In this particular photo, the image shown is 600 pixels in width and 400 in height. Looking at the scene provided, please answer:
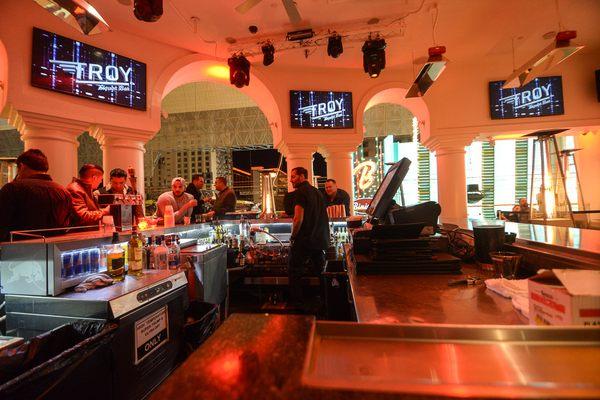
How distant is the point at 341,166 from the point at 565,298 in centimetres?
519

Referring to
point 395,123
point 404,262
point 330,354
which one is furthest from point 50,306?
point 395,123

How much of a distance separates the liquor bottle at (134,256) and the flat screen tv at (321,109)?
12.6 ft

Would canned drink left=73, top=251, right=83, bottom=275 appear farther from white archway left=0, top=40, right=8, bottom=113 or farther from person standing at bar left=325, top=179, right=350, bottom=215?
person standing at bar left=325, top=179, right=350, bottom=215

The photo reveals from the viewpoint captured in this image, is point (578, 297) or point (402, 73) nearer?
point (578, 297)

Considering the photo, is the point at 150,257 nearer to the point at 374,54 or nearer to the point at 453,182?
the point at 374,54

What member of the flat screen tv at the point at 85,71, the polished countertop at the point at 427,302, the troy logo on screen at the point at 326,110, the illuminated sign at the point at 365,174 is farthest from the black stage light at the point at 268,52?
the illuminated sign at the point at 365,174

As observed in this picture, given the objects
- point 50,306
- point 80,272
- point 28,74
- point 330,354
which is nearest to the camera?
point 330,354

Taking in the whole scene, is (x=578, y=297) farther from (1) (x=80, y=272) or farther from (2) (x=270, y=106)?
(2) (x=270, y=106)

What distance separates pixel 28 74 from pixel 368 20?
4.26 meters

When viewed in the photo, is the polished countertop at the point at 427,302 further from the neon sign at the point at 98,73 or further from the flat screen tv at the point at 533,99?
the flat screen tv at the point at 533,99

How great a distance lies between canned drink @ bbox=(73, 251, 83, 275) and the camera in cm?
186

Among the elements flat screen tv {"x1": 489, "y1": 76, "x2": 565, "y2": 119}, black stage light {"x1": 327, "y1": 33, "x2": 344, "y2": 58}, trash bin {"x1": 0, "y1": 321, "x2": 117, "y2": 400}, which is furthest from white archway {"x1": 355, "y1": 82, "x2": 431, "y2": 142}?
trash bin {"x1": 0, "y1": 321, "x2": 117, "y2": 400}

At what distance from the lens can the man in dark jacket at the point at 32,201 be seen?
2.08 metres

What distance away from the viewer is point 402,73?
570 cm
